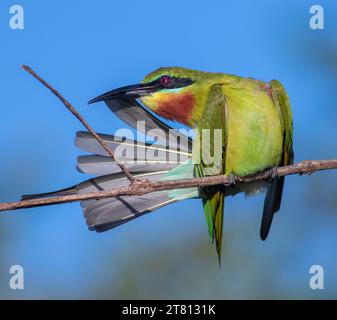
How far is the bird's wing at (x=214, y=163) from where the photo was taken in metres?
4.32

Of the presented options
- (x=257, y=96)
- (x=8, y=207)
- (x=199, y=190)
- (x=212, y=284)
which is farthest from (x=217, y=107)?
(x=8, y=207)

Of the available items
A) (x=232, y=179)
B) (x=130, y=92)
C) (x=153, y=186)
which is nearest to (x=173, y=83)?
(x=130, y=92)

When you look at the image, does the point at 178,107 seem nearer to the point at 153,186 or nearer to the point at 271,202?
the point at 271,202

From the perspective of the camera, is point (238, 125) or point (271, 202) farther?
point (271, 202)

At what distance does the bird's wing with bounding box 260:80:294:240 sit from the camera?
175 inches

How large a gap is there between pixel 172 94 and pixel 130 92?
27 cm

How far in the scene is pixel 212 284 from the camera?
4973 mm

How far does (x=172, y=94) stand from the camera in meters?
4.48

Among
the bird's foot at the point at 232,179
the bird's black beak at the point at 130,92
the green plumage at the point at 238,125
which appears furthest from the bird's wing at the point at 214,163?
the bird's black beak at the point at 130,92

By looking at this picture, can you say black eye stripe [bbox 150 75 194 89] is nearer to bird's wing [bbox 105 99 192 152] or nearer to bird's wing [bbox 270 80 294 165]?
bird's wing [bbox 105 99 192 152]

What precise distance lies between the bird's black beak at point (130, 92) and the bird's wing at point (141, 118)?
0.05m

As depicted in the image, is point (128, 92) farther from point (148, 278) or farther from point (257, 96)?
point (148, 278)

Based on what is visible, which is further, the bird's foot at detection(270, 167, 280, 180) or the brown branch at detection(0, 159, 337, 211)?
the bird's foot at detection(270, 167, 280, 180)

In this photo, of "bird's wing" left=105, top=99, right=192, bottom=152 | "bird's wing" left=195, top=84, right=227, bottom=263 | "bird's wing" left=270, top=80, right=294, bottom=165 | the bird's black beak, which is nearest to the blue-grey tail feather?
"bird's wing" left=270, top=80, right=294, bottom=165
